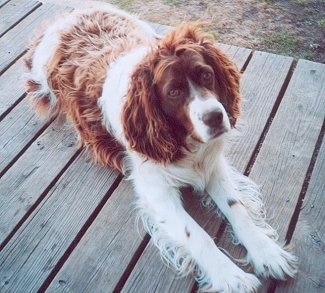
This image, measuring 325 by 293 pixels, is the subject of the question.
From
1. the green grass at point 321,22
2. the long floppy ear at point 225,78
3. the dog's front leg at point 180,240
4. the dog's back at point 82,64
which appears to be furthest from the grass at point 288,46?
the dog's front leg at point 180,240

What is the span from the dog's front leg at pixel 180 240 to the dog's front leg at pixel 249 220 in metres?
0.11

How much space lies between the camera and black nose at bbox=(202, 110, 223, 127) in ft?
7.57

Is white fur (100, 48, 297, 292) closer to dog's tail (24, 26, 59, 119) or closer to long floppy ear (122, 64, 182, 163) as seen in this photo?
long floppy ear (122, 64, 182, 163)

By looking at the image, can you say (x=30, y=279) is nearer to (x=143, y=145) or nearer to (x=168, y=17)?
(x=143, y=145)

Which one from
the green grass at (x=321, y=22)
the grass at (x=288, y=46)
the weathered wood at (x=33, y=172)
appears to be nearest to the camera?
the weathered wood at (x=33, y=172)

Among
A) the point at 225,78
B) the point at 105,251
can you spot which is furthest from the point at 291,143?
the point at 105,251

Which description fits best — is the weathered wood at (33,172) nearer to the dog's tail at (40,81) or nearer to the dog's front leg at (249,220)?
the dog's tail at (40,81)

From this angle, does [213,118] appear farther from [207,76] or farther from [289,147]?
[289,147]

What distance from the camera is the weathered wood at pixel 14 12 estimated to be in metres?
4.29

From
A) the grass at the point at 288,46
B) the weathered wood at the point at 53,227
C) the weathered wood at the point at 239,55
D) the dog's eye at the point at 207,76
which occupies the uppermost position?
the dog's eye at the point at 207,76

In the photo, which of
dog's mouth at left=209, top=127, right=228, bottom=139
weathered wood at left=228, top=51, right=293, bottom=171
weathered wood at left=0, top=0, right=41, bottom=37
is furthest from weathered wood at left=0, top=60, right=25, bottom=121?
dog's mouth at left=209, top=127, right=228, bottom=139

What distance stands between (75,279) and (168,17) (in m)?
3.01

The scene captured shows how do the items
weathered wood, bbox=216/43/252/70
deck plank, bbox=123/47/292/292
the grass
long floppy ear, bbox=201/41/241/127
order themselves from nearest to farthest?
deck plank, bbox=123/47/292/292
long floppy ear, bbox=201/41/241/127
weathered wood, bbox=216/43/252/70
the grass

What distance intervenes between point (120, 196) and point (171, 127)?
0.61m
